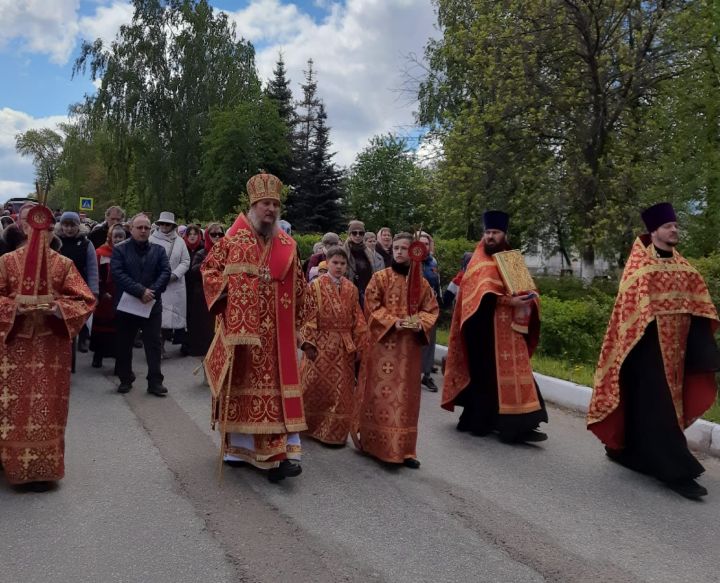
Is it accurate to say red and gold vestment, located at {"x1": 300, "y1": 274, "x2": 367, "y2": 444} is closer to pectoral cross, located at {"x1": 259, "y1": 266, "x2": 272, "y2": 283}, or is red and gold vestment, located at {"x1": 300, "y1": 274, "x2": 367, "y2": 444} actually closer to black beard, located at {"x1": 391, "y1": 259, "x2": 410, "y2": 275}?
black beard, located at {"x1": 391, "y1": 259, "x2": 410, "y2": 275}

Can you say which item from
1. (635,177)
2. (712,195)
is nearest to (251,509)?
(712,195)

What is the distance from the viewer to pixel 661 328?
17.5ft

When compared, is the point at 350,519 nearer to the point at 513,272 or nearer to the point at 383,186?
the point at 513,272

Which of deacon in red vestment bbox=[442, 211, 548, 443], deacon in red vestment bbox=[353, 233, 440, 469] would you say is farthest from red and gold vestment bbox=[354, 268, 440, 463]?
deacon in red vestment bbox=[442, 211, 548, 443]

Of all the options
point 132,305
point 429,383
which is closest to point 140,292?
point 132,305

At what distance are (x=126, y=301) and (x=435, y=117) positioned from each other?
23.1m

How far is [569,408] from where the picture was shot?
7.73 m

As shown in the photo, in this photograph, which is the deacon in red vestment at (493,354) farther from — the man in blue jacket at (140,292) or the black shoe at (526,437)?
the man in blue jacket at (140,292)

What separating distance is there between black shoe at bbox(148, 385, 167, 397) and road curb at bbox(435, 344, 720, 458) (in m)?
4.35

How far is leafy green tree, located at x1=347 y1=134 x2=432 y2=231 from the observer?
120ft

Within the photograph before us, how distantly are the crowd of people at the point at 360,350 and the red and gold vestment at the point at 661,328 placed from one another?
1 centimetres

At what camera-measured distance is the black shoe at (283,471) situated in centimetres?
489

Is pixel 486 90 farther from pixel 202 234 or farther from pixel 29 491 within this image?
pixel 29 491

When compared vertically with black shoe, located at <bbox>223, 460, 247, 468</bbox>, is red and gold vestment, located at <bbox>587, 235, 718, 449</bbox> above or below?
above
